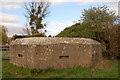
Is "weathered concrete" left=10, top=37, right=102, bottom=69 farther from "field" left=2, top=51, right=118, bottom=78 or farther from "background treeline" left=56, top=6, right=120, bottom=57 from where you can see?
"background treeline" left=56, top=6, right=120, bottom=57

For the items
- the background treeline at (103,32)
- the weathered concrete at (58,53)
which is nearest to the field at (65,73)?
the weathered concrete at (58,53)

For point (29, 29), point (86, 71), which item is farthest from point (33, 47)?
point (29, 29)

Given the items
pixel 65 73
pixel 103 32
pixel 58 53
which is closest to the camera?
pixel 65 73

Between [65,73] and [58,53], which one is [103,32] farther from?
[65,73]

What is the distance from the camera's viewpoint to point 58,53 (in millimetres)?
8406

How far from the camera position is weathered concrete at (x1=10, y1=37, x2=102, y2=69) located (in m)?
8.38

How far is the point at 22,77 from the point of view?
7223 millimetres

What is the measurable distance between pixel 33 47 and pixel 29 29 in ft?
69.7

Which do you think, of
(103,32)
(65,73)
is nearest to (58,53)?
(65,73)

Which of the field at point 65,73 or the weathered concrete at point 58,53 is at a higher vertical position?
the weathered concrete at point 58,53

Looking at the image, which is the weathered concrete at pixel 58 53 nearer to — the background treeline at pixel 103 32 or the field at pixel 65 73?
the field at pixel 65 73

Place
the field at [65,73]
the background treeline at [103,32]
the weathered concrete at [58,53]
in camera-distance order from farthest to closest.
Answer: the background treeline at [103,32] < the weathered concrete at [58,53] < the field at [65,73]

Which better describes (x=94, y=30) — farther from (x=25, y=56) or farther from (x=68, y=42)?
(x=25, y=56)

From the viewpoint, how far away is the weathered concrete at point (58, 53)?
838 cm
